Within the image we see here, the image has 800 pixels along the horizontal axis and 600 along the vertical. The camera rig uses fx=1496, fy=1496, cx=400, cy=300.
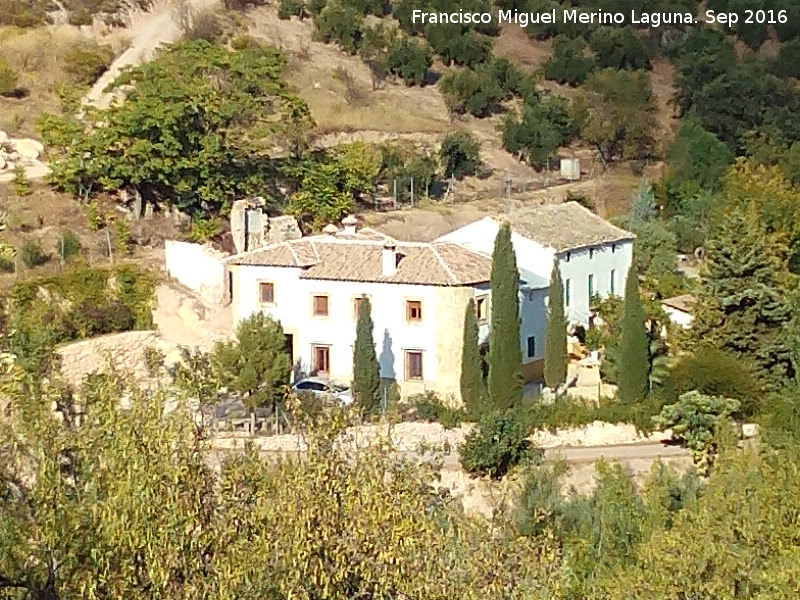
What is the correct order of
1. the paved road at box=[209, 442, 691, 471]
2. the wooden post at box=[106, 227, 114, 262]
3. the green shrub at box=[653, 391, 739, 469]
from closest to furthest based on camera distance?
1. the paved road at box=[209, 442, 691, 471]
2. the green shrub at box=[653, 391, 739, 469]
3. the wooden post at box=[106, 227, 114, 262]

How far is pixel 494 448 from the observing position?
2430cm

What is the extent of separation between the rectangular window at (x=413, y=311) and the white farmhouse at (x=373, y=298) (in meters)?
0.02

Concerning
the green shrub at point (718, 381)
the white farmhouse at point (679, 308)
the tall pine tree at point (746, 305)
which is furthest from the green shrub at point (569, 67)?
the green shrub at point (718, 381)

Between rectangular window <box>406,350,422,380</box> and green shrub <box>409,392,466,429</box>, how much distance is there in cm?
154

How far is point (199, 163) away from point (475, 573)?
2530 cm

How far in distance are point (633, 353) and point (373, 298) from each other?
5173mm

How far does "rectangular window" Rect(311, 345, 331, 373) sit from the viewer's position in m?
29.6

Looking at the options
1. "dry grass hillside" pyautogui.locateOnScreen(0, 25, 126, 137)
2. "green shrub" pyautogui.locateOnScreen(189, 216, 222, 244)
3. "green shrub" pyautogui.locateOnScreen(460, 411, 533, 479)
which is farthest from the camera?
"dry grass hillside" pyautogui.locateOnScreen(0, 25, 126, 137)

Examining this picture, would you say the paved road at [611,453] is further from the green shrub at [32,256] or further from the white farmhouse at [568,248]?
the green shrub at [32,256]

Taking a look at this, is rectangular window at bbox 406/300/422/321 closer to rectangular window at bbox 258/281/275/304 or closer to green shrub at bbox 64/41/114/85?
rectangular window at bbox 258/281/275/304

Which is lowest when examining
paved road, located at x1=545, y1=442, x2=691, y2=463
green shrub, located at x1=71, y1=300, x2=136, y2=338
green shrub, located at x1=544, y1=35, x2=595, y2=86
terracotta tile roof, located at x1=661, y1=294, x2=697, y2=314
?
paved road, located at x1=545, y1=442, x2=691, y2=463

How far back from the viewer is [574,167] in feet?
156

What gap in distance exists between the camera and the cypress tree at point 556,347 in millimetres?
28766

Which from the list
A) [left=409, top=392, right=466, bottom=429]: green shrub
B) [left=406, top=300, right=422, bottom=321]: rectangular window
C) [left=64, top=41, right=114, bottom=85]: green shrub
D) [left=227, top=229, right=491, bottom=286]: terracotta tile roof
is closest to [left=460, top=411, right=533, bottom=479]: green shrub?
[left=409, top=392, right=466, bottom=429]: green shrub
